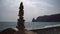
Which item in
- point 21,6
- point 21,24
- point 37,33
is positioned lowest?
point 37,33

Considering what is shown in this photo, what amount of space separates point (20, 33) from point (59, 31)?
2772 mm

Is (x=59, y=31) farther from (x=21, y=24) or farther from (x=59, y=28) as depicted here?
(x=21, y=24)

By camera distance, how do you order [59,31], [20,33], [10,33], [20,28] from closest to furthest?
[20,33] < [20,28] < [10,33] < [59,31]

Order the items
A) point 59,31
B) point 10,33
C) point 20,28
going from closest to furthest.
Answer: point 20,28 < point 10,33 < point 59,31

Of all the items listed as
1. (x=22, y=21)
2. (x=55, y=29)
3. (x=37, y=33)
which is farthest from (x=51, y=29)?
(x=22, y=21)

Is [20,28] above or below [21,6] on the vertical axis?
below

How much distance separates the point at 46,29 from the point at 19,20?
1771mm

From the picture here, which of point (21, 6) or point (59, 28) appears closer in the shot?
point (21, 6)

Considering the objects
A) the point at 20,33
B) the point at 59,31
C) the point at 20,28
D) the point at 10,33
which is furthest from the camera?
the point at 59,31

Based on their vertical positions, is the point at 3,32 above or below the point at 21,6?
below

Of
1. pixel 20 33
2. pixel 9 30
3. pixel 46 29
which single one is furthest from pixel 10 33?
pixel 46 29

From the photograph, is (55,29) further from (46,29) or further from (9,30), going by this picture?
(9,30)

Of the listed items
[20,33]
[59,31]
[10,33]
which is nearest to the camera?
[20,33]

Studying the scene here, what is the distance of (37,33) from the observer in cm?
753
